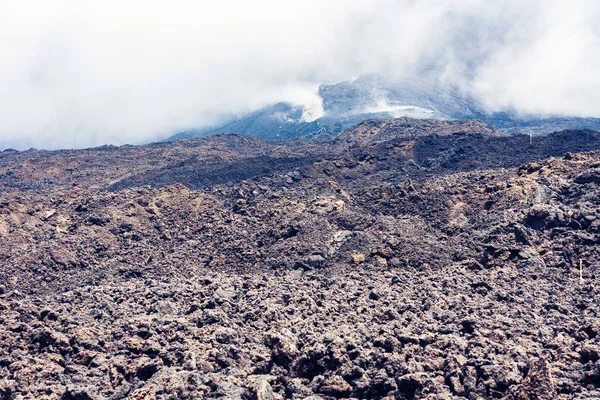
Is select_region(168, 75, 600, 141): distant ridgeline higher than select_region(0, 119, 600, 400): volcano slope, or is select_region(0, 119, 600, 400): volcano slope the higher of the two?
select_region(168, 75, 600, 141): distant ridgeline

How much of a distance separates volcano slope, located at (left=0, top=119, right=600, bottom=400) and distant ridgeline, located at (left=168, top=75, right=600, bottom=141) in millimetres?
52857

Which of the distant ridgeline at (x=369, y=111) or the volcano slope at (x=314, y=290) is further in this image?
the distant ridgeline at (x=369, y=111)

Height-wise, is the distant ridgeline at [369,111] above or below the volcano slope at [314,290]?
above

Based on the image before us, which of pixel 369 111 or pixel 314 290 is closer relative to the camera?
pixel 314 290

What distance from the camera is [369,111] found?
3536 inches

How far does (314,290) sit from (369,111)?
7698 cm

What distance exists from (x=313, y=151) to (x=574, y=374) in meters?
43.0

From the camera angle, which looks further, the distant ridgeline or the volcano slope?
the distant ridgeline

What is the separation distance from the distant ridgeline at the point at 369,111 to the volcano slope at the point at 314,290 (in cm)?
5286

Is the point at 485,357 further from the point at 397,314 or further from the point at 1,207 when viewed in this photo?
the point at 1,207

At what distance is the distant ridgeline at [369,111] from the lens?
84.6 metres

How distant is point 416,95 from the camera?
94.1 meters

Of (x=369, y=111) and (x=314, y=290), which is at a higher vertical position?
(x=369, y=111)

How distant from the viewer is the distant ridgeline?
84.6 meters
